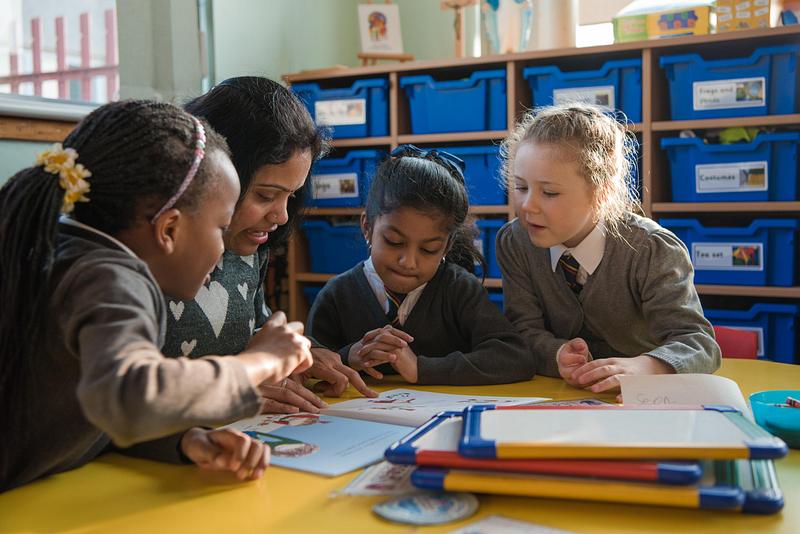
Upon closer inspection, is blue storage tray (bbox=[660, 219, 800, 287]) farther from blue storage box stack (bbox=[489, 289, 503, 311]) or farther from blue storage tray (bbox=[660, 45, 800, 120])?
blue storage box stack (bbox=[489, 289, 503, 311])

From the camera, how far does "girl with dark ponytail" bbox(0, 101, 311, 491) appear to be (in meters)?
0.65

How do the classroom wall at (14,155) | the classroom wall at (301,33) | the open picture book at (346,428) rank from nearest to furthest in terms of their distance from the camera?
1. the open picture book at (346,428)
2. the classroom wall at (14,155)
3. the classroom wall at (301,33)

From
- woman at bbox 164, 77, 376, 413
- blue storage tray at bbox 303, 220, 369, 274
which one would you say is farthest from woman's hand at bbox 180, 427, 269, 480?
blue storage tray at bbox 303, 220, 369, 274

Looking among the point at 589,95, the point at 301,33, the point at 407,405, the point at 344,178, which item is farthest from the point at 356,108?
the point at 407,405

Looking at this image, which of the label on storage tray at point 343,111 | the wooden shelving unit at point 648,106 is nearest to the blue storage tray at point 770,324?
the wooden shelving unit at point 648,106

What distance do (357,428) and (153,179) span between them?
38cm

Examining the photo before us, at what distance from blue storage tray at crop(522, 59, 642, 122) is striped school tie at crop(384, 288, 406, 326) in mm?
1547

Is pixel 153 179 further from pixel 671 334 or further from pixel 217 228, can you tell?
pixel 671 334

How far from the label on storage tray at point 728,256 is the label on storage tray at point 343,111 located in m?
1.35

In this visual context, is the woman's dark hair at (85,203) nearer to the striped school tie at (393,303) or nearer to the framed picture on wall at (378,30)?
the striped school tie at (393,303)

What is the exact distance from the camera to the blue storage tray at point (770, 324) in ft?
8.92

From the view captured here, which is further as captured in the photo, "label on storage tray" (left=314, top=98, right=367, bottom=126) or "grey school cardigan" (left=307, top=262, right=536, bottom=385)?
"label on storage tray" (left=314, top=98, right=367, bottom=126)

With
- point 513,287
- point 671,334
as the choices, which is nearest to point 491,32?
point 513,287

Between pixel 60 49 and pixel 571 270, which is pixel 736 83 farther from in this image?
pixel 60 49
